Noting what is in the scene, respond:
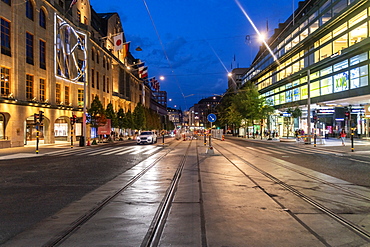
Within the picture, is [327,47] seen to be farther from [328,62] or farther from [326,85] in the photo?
[326,85]

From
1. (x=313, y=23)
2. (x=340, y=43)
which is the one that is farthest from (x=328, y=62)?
(x=313, y=23)

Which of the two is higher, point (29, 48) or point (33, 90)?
point (29, 48)

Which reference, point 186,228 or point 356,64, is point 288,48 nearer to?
point 356,64

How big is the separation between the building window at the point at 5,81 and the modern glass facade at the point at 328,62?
29697mm

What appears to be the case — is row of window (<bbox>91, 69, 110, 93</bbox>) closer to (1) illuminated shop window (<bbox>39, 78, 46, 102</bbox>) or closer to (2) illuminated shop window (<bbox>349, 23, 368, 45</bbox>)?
(1) illuminated shop window (<bbox>39, 78, 46, 102</bbox>)

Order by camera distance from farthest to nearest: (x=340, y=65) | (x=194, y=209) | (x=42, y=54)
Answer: (x=340, y=65)
(x=42, y=54)
(x=194, y=209)

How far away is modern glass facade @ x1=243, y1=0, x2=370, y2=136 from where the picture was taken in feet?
110

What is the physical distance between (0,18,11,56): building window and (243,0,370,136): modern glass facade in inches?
1189

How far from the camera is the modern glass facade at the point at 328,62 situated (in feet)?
110

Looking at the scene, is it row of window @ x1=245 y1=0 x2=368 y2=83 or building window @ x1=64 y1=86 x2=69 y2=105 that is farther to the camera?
building window @ x1=64 y1=86 x2=69 y2=105

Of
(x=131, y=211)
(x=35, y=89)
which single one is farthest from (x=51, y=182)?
(x=35, y=89)

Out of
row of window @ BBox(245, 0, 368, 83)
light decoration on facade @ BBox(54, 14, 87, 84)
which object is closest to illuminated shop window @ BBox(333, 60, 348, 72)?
row of window @ BBox(245, 0, 368, 83)

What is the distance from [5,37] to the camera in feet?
96.7

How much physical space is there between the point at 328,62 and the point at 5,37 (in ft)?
121
